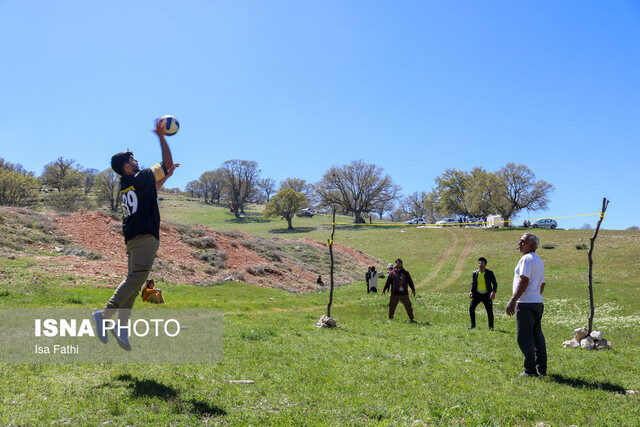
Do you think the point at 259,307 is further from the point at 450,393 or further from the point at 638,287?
the point at 638,287

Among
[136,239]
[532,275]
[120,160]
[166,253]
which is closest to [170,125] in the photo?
[120,160]

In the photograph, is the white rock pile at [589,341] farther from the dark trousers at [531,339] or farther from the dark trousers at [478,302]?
the dark trousers at [531,339]

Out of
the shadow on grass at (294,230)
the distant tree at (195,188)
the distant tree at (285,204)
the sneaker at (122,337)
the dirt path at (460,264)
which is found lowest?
the dirt path at (460,264)

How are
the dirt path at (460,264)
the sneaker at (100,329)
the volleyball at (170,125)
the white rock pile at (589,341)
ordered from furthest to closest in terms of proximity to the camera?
the dirt path at (460,264) → the white rock pile at (589,341) → the volleyball at (170,125) → the sneaker at (100,329)

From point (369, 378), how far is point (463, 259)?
49.8 meters

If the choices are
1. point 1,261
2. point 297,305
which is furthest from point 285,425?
point 1,261

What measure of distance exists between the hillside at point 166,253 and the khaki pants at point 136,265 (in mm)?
16053

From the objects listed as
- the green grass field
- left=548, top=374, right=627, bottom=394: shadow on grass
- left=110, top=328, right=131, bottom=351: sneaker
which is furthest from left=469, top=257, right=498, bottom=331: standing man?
left=110, top=328, right=131, bottom=351: sneaker

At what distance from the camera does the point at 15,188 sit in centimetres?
7600

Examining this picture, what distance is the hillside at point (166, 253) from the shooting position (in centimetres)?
2364

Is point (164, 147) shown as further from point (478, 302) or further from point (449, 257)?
point (449, 257)

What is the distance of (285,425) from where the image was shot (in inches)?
192

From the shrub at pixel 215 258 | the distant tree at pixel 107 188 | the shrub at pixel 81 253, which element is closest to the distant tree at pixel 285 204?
the distant tree at pixel 107 188

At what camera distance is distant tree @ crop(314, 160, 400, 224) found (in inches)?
4070
